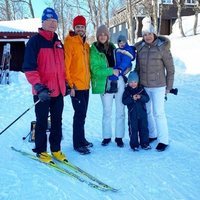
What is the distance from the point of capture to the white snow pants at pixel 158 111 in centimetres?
503

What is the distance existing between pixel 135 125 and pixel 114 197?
5.35 feet

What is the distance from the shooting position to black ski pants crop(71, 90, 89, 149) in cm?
492

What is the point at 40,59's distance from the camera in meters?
4.32

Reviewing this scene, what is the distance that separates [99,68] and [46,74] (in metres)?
0.87

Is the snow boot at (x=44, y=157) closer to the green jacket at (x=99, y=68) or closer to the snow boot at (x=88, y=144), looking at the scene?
the snow boot at (x=88, y=144)

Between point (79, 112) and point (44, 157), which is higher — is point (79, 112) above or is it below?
above

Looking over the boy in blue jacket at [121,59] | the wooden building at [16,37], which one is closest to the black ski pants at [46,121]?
the boy in blue jacket at [121,59]

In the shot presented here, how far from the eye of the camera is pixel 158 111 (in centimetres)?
506

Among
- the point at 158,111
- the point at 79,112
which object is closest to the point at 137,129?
the point at 158,111

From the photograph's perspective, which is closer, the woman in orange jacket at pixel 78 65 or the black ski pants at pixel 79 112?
the woman in orange jacket at pixel 78 65

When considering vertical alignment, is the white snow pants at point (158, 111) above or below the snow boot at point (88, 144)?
above

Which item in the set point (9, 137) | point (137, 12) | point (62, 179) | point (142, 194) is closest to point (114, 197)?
point (142, 194)

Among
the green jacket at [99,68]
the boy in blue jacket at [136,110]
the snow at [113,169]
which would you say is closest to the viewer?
the snow at [113,169]

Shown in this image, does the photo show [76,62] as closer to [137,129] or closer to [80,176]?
[137,129]
